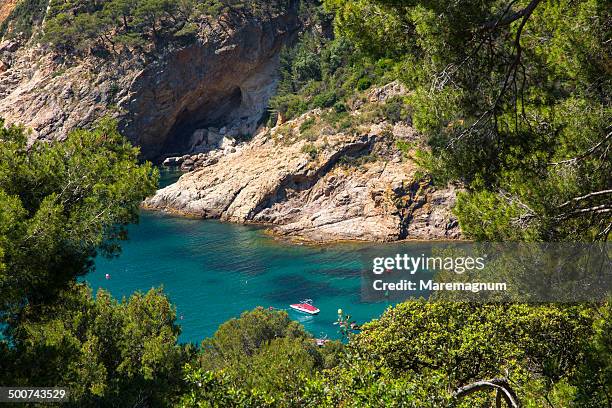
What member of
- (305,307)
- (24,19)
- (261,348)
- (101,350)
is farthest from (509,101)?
(24,19)

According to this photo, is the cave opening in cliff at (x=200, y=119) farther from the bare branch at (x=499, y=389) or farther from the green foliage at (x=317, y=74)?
the bare branch at (x=499, y=389)

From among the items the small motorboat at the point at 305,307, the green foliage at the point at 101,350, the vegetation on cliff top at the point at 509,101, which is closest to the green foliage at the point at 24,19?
the small motorboat at the point at 305,307

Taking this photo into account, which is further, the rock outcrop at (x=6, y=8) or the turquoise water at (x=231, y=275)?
the rock outcrop at (x=6, y=8)

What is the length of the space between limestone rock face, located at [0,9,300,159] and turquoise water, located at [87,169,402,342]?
16.3 metres

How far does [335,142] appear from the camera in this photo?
3650 cm

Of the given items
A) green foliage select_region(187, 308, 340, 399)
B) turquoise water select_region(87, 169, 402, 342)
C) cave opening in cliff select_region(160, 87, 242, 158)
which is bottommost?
turquoise water select_region(87, 169, 402, 342)

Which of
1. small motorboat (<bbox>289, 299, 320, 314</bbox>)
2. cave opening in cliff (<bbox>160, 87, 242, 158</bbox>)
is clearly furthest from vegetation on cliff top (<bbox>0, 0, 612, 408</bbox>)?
cave opening in cliff (<bbox>160, 87, 242, 158</bbox>)

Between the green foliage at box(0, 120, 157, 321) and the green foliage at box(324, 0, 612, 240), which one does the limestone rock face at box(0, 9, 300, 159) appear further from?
the green foliage at box(324, 0, 612, 240)

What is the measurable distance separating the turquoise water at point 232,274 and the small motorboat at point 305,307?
0.79ft

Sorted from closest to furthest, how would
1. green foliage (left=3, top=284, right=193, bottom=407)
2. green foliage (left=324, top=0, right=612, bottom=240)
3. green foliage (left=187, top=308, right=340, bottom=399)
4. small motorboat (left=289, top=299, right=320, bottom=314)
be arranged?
green foliage (left=324, top=0, right=612, bottom=240) → green foliage (left=3, top=284, right=193, bottom=407) → green foliage (left=187, top=308, right=340, bottom=399) → small motorboat (left=289, top=299, right=320, bottom=314)

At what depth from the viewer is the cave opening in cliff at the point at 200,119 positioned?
53188 millimetres

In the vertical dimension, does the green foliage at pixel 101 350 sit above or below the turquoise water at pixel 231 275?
above

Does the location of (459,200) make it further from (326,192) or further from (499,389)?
(326,192)

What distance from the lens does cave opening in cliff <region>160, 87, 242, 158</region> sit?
53.2 metres
